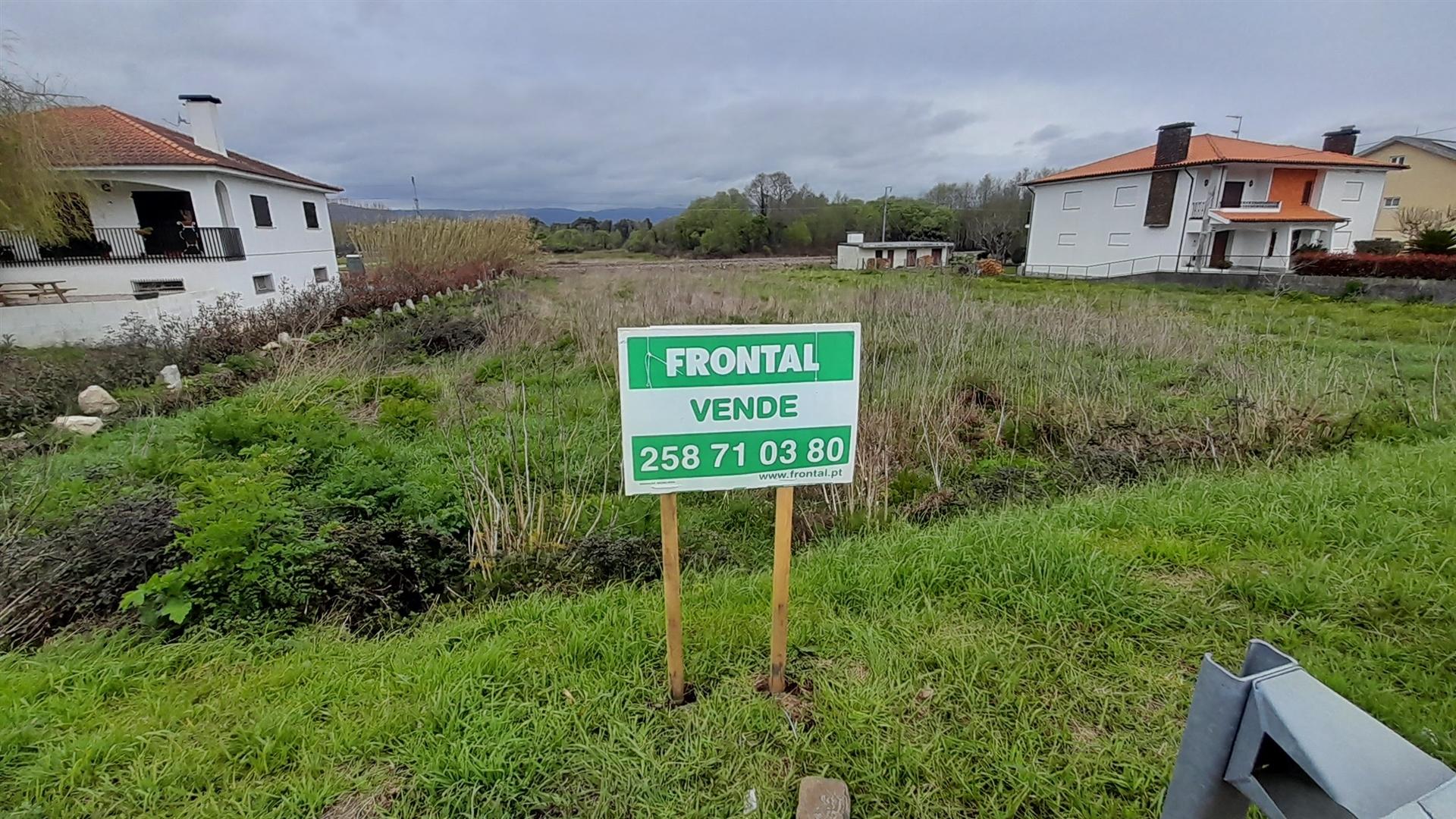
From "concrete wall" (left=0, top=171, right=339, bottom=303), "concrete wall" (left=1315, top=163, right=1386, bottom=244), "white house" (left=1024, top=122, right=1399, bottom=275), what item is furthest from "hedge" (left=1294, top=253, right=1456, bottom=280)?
"concrete wall" (left=0, top=171, right=339, bottom=303)

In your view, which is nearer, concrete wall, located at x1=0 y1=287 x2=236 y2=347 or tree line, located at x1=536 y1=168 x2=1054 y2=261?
concrete wall, located at x1=0 y1=287 x2=236 y2=347

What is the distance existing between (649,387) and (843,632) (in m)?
1.37

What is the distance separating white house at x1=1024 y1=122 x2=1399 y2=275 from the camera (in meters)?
24.2

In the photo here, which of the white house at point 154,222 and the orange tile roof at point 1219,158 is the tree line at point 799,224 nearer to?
the orange tile roof at point 1219,158

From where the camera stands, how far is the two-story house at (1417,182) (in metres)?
29.9

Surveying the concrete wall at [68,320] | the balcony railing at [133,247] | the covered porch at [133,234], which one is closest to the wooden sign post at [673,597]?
the concrete wall at [68,320]

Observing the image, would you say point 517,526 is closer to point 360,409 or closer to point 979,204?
point 360,409

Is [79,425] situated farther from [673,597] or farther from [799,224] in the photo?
[799,224]

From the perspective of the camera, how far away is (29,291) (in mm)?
13172

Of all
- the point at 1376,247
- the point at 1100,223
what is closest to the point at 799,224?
the point at 1100,223

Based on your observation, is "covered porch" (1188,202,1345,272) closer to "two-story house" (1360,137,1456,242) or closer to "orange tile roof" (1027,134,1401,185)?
"orange tile roof" (1027,134,1401,185)

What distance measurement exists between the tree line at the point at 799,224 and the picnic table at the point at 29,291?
105 ft

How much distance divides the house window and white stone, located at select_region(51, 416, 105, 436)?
1214 centimetres

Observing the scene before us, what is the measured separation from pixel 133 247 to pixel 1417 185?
5433cm
